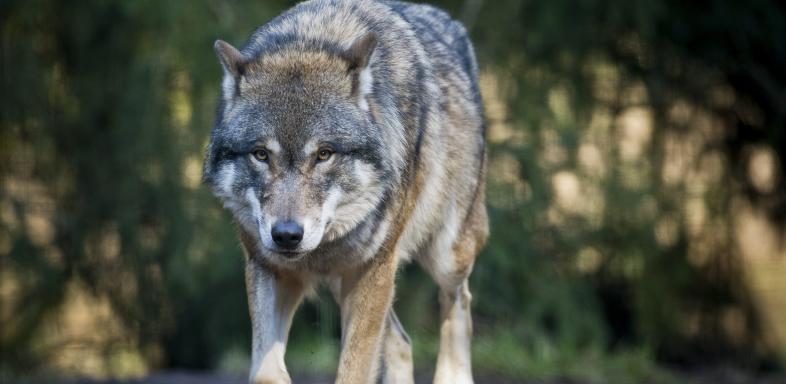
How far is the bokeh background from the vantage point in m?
8.28

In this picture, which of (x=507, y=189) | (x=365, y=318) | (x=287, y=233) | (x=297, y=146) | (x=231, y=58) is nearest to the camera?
(x=287, y=233)

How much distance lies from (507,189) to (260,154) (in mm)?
4554

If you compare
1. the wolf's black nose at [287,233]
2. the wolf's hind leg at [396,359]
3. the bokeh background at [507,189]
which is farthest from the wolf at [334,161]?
the bokeh background at [507,189]

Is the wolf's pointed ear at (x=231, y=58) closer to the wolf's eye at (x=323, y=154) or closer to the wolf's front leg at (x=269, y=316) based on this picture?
the wolf's eye at (x=323, y=154)

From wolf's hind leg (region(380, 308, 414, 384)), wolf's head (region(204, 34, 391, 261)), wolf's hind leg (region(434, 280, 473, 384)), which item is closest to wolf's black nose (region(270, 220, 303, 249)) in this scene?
wolf's head (region(204, 34, 391, 261))

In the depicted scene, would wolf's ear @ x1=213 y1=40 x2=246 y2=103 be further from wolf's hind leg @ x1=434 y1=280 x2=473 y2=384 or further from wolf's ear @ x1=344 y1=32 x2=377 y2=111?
wolf's hind leg @ x1=434 y1=280 x2=473 y2=384

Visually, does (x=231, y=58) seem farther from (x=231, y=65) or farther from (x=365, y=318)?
(x=365, y=318)

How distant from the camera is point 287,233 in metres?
3.79

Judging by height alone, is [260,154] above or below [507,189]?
above

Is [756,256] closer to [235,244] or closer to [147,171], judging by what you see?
[235,244]

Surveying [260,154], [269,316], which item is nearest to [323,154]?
[260,154]

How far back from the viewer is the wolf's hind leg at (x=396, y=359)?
498 centimetres

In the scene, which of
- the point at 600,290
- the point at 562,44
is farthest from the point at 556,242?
the point at 562,44

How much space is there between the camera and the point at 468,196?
16.7 ft
